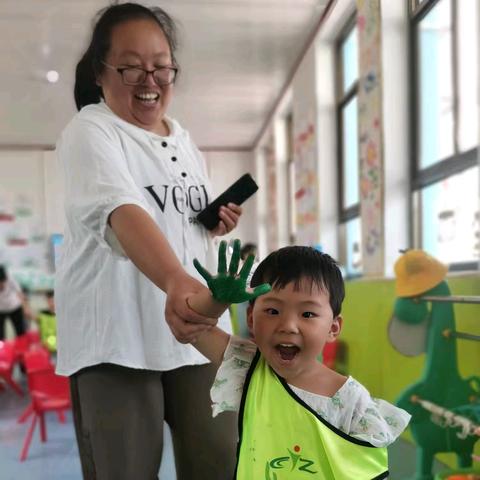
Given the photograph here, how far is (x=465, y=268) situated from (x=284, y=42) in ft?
3.45

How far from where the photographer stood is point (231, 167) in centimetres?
103

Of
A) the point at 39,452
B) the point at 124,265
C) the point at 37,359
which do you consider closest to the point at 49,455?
the point at 39,452

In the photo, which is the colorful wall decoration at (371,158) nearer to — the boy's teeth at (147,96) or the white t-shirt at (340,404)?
the boy's teeth at (147,96)

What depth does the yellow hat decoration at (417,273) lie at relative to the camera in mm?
1556

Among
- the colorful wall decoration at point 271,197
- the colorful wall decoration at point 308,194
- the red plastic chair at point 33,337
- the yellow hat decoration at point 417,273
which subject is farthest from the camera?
the colorful wall decoration at point 308,194

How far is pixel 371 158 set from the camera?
2.51 meters

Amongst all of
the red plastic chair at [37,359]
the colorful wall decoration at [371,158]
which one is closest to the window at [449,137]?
the colorful wall decoration at [371,158]

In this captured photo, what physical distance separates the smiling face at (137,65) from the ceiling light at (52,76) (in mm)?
110

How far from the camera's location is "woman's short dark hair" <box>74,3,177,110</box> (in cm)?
81

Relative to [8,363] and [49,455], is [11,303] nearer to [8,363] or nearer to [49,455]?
[49,455]

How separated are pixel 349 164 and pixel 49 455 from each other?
1.89 meters

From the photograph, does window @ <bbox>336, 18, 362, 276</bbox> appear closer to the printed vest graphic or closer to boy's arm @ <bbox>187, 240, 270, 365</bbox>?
the printed vest graphic

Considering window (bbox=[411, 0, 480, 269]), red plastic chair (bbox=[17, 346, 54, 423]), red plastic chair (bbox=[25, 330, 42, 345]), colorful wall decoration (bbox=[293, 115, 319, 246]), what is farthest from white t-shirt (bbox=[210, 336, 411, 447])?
colorful wall decoration (bbox=[293, 115, 319, 246])

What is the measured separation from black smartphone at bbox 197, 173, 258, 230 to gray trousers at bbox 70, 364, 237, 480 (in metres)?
0.22
